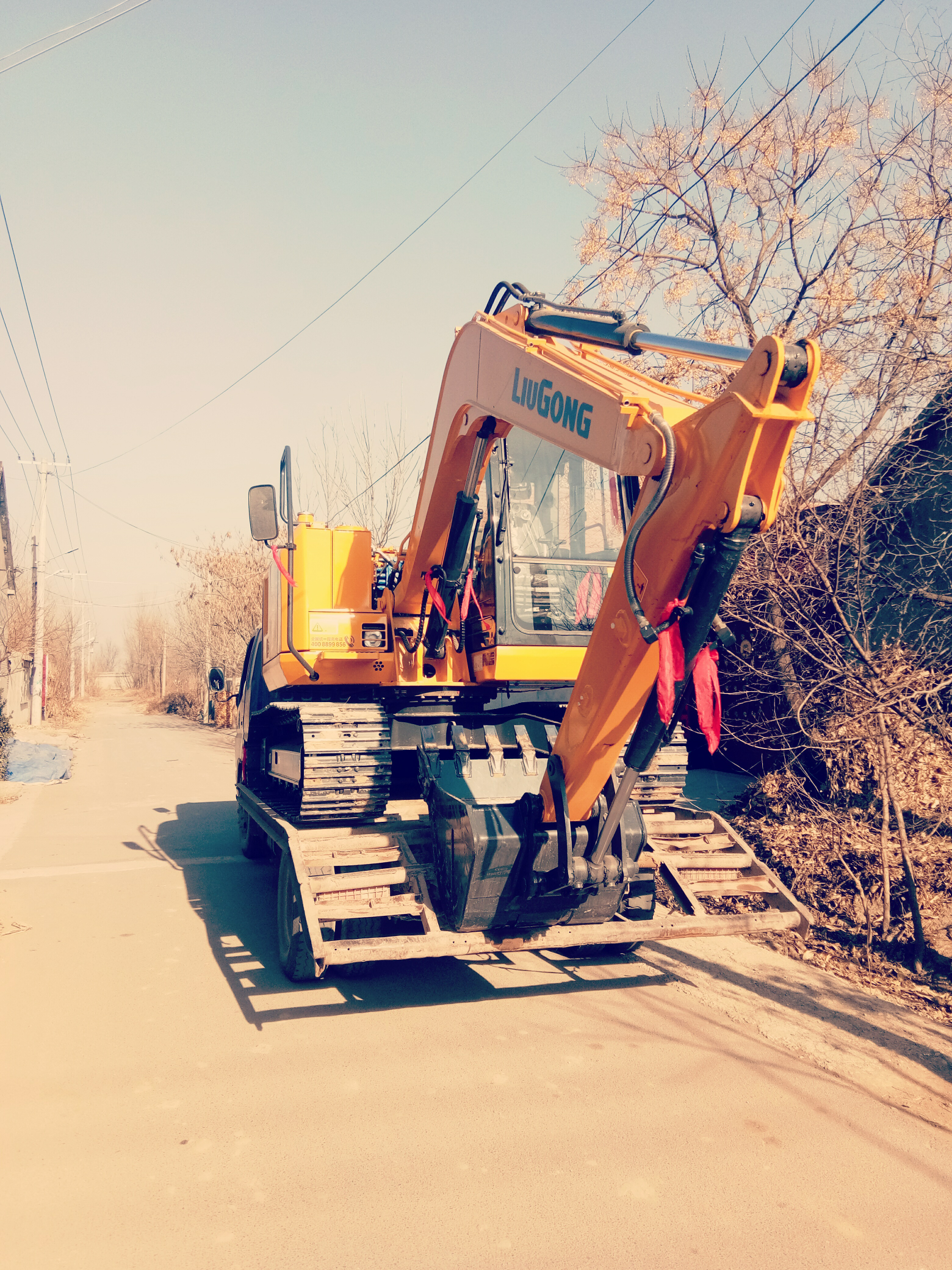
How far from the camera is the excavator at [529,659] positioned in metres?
3.77

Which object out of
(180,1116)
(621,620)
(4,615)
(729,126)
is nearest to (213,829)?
(180,1116)

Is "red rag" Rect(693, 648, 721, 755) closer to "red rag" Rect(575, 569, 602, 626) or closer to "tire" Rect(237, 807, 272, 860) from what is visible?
"red rag" Rect(575, 569, 602, 626)

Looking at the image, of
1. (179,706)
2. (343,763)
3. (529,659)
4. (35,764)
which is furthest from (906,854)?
(179,706)

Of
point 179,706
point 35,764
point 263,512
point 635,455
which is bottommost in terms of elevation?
point 179,706

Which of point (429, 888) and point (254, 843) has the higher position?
point (429, 888)

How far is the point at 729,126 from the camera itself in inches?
393

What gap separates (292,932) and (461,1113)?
2052mm

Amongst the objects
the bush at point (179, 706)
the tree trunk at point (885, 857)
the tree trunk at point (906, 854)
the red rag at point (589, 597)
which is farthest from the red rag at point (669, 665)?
the bush at point (179, 706)

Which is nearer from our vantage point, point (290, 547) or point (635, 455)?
point (635, 455)

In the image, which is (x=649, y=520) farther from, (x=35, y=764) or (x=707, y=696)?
(x=35, y=764)

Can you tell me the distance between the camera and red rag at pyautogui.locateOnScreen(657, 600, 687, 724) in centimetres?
374

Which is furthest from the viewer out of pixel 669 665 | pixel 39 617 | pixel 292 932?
pixel 39 617

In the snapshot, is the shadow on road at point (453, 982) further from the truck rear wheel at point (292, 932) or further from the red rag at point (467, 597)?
the red rag at point (467, 597)

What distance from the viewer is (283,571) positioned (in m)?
6.56
